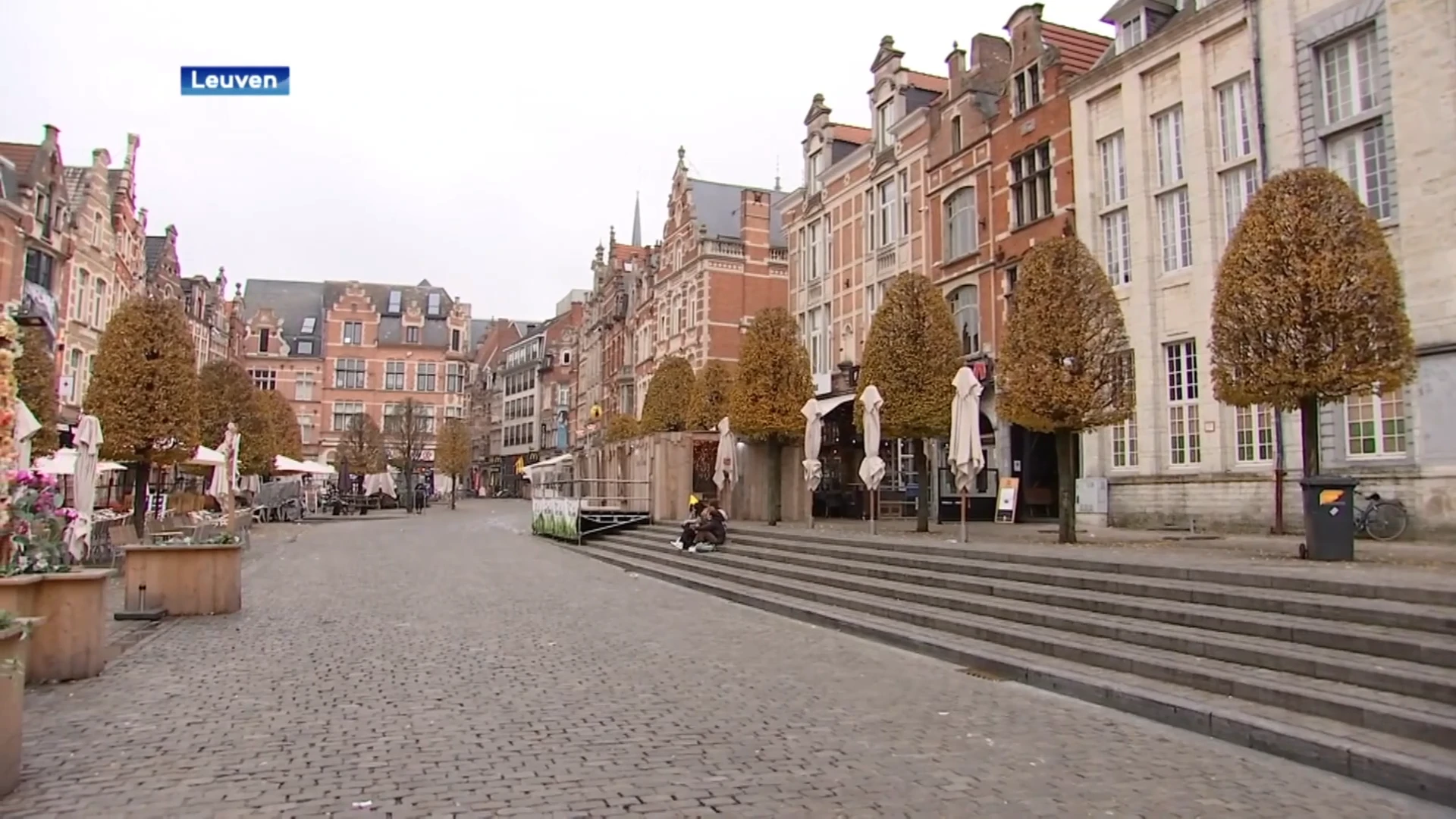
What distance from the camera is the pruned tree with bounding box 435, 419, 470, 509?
67188 mm

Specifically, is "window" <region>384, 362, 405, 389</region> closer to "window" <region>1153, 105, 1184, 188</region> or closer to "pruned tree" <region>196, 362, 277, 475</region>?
"pruned tree" <region>196, 362, 277, 475</region>

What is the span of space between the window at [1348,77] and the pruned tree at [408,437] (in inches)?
1802

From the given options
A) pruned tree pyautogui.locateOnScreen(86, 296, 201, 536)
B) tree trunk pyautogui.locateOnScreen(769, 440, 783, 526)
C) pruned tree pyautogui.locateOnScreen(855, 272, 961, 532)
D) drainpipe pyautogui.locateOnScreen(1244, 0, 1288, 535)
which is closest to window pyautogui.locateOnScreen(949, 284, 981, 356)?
pruned tree pyautogui.locateOnScreen(855, 272, 961, 532)

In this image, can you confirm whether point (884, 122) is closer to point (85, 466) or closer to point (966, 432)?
point (966, 432)

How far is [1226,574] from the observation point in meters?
9.55

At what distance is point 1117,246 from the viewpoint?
2127 centimetres

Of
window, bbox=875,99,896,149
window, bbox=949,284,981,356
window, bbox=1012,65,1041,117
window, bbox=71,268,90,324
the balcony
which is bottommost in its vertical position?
window, bbox=949,284,981,356

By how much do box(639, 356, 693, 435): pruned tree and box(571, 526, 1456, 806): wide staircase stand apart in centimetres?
1793

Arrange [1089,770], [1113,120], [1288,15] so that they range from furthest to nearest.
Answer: [1113,120]
[1288,15]
[1089,770]

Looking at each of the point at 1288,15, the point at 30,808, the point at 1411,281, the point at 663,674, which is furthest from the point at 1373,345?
the point at 30,808

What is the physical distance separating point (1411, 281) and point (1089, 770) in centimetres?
1311

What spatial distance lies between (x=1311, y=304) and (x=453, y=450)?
61.5 m

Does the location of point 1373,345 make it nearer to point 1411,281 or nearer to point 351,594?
point 1411,281

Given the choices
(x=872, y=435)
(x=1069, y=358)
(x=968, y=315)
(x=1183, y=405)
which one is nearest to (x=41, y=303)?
(x=872, y=435)
